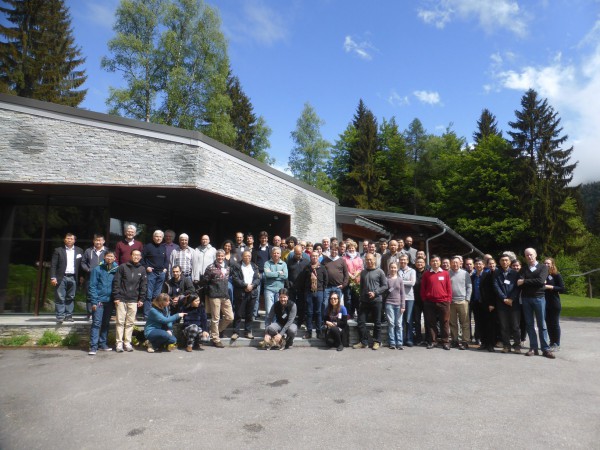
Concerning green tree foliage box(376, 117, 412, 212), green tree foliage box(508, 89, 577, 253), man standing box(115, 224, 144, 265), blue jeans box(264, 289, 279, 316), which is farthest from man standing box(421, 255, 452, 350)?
green tree foliage box(376, 117, 412, 212)

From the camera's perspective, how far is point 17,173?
8.76m

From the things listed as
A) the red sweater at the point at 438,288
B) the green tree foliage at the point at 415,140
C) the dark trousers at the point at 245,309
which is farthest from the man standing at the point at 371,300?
the green tree foliage at the point at 415,140

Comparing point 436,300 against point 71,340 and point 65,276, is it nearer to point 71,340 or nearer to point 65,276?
point 71,340

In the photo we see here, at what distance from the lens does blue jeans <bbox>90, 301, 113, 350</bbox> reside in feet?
24.2

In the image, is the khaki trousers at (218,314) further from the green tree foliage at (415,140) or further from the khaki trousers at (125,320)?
the green tree foliage at (415,140)

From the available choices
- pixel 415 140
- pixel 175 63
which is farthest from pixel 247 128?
pixel 415 140

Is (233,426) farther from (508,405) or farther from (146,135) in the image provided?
(146,135)

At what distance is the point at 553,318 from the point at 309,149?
2840cm

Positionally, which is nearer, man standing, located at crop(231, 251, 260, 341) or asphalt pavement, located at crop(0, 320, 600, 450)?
asphalt pavement, located at crop(0, 320, 600, 450)

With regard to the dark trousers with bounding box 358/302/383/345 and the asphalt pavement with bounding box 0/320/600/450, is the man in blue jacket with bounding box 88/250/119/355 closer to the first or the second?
the asphalt pavement with bounding box 0/320/600/450

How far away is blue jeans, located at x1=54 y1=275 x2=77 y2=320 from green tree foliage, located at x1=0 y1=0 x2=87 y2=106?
16.9m

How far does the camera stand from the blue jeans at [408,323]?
827 centimetres

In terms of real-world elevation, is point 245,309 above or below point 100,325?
above

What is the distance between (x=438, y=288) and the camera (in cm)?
802
